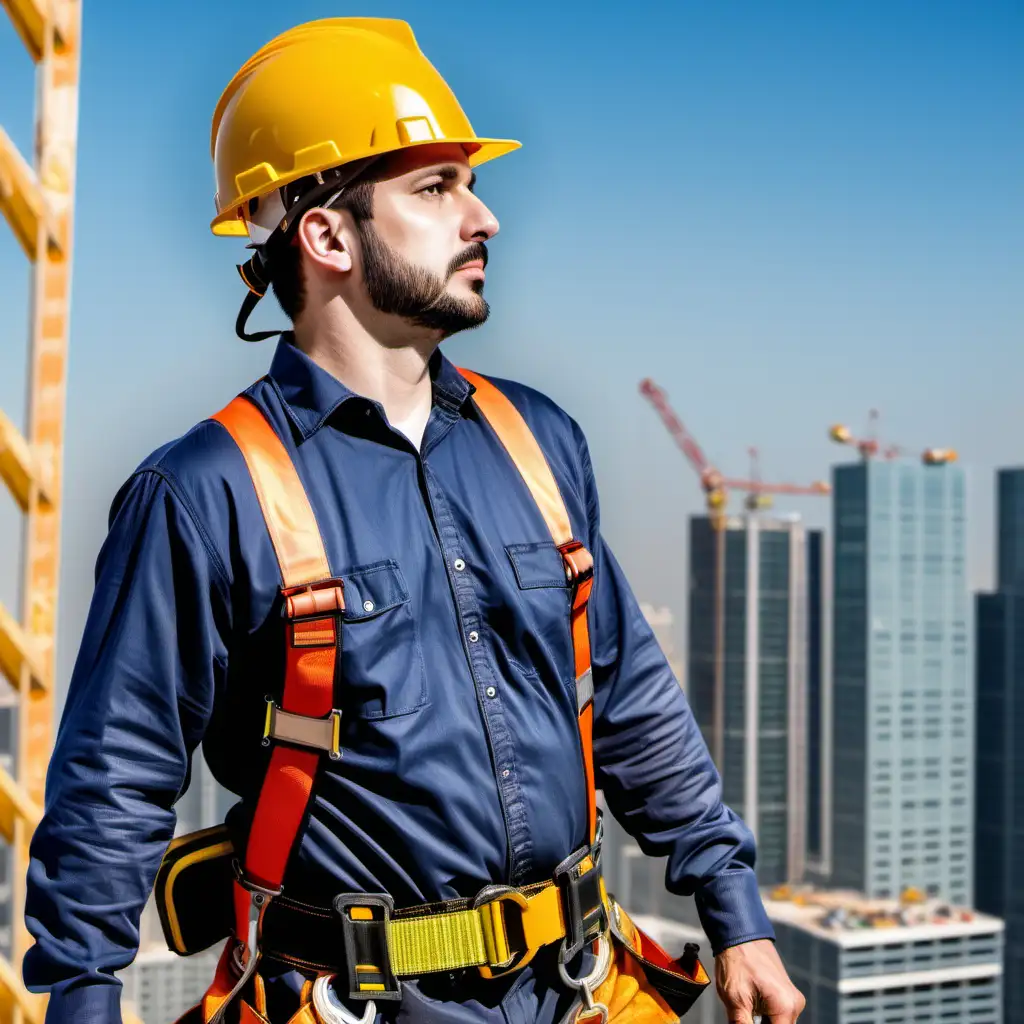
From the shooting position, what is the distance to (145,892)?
2.31m

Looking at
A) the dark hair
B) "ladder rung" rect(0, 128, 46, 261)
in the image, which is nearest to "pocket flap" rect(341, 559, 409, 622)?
the dark hair

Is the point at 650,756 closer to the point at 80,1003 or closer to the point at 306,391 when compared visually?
the point at 306,391

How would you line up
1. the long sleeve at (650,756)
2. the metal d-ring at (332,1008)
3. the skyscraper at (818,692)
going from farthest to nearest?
the skyscraper at (818,692), the long sleeve at (650,756), the metal d-ring at (332,1008)

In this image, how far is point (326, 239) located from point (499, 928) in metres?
1.38

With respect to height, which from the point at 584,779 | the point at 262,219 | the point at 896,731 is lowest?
the point at 896,731

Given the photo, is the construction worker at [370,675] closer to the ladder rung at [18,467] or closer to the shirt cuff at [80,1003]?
the shirt cuff at [80,1003]

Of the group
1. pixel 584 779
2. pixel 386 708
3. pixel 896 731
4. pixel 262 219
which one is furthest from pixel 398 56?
pixel 896 731

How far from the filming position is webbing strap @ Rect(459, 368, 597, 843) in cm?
261

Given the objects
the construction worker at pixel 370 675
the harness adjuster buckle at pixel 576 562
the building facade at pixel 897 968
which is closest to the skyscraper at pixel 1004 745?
the building facade at pixel 897 968

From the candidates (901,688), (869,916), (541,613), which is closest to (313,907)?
(541,613)

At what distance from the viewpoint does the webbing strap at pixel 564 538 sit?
261 centimetres

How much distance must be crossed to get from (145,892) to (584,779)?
2.82 ft

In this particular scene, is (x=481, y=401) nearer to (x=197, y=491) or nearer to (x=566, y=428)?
(x=566, y=428)

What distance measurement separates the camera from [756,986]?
105 inches
